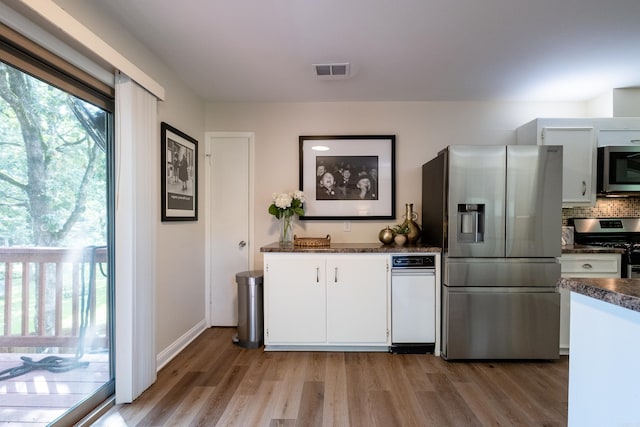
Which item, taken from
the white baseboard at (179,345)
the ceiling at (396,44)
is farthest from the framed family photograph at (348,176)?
the white baseboard at (179,345)

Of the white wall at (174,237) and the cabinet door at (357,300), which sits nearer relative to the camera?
the white wall at (174,237)

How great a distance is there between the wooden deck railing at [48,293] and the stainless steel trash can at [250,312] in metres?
1.13

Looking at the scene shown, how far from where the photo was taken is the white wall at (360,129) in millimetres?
3342

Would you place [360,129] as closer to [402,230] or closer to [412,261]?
[402,230]

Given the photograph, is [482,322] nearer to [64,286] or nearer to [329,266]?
[329,266]

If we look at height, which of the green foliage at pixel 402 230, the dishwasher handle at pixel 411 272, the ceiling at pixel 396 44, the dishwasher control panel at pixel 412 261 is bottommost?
the dishwasher handle at pixel 411 272

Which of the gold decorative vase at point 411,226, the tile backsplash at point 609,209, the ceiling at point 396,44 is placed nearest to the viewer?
the ceiling at point 396,44

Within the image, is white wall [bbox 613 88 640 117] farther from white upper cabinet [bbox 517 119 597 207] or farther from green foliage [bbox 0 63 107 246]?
green foliage [bbox 0 63 107 246]

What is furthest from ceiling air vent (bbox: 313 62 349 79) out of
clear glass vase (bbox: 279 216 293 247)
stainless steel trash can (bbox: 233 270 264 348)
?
stainless steel trash can (bbox: 233 270 264 348)

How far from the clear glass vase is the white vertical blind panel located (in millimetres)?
1342

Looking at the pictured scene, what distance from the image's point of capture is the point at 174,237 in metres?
2.67

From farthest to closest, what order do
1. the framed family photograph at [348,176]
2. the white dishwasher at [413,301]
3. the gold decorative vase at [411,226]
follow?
the framed family photograph at [348,176]
the gold decorative vase at [411,226]
the white dishwasher at [413,301]

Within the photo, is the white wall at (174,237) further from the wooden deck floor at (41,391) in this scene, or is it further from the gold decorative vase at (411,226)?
the gold decorative vase at (411,226)

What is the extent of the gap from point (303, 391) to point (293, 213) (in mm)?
1692
